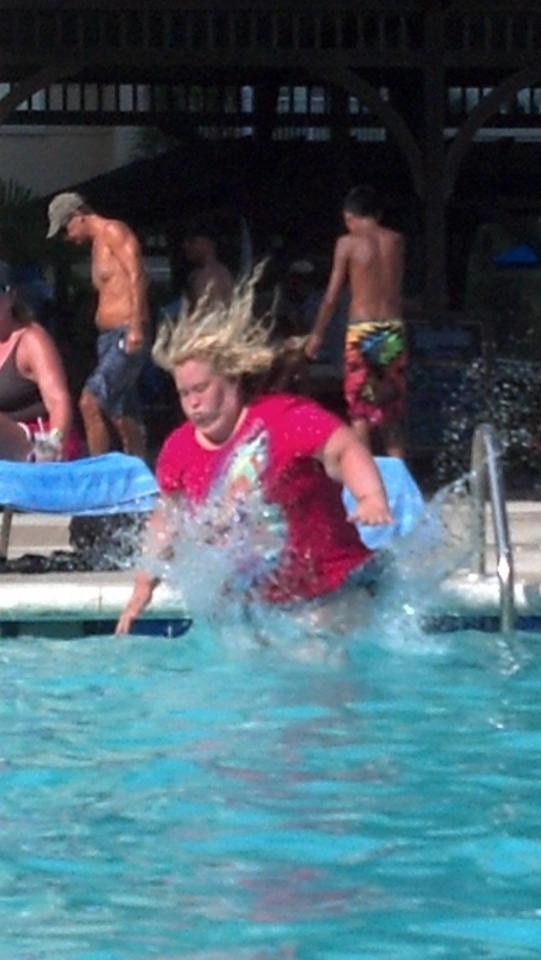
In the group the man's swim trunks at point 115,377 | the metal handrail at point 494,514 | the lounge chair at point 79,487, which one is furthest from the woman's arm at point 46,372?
the metal handrail at point 494,514

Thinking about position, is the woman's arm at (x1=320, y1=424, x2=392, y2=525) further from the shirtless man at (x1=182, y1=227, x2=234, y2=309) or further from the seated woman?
the shirtless man at (x1=182, y1=227, x2=234, y2=309)

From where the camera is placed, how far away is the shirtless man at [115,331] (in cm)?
1145

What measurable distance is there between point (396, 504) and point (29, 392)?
82.4 inches

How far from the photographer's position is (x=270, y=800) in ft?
19.8

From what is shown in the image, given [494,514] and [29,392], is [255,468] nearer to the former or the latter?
[494,514]

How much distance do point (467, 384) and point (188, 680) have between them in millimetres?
5639

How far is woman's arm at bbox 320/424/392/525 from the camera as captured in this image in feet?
22.5

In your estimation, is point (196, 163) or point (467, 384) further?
point (196, 163)

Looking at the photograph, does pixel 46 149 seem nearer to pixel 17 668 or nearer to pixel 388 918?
pixel 17 668

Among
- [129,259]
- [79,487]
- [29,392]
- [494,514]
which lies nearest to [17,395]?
[29,392]

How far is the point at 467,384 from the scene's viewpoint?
1311cm

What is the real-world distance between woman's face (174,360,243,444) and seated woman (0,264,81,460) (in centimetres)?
276

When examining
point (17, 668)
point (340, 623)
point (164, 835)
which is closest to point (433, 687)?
point (340, 623)

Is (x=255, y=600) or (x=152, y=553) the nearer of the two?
(x=152, y=553)
